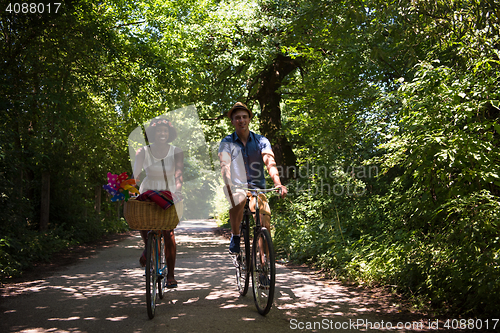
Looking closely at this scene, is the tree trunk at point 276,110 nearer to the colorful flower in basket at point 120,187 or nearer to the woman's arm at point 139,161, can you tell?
the woman's arm at point 139,161

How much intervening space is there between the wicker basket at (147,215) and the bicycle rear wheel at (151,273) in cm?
16

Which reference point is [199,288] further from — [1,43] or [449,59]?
[1,43]

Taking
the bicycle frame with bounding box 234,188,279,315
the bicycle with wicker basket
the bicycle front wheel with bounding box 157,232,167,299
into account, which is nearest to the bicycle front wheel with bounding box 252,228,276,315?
the bicycle frame with bounding box 234,188,279,315

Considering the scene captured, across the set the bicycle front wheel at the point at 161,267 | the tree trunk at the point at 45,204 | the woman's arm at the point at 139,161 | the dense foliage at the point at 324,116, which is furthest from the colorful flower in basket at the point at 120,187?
the tree trunk at the point at 45,204

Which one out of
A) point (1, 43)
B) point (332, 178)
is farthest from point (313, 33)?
point (1, 43)

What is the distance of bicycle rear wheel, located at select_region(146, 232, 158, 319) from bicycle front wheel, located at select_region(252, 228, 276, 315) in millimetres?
1143

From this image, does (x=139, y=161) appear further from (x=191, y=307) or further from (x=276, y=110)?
(x=276, y=110)

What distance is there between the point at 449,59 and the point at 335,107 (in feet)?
12.9

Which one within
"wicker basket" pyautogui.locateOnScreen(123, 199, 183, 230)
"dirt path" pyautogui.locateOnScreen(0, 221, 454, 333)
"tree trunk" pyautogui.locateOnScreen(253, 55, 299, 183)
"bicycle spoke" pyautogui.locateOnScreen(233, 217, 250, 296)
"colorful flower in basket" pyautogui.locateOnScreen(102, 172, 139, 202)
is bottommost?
"dirt path" pyautogui.locateOnScreen(0, 221, 454, 333)

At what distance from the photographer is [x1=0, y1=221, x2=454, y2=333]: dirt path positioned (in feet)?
14.0

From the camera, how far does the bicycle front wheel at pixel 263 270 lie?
4.36 metres

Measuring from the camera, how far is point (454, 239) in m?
4.57

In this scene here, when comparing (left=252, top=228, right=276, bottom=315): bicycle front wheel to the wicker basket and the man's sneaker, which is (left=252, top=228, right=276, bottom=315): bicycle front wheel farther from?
the wicker basket

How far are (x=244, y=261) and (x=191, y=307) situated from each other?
2.85 ft
